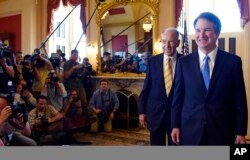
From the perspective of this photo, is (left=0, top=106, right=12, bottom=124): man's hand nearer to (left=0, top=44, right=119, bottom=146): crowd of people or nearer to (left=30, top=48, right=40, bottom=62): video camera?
(left=0, top=44, right=119, bottom=146): crowd of people

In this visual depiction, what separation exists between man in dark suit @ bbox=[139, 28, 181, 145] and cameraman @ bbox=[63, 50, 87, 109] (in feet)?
1.69

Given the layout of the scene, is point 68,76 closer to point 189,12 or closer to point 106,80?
point 106,80

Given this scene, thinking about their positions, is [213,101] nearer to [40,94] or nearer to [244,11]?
[244,11]

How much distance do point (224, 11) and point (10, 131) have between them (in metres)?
1.65

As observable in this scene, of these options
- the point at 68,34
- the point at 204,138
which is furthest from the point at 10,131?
the point at 204,138

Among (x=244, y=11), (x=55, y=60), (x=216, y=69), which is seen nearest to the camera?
(x=216, y=69)

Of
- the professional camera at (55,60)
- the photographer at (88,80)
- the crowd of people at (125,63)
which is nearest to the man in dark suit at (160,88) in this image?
the crowd of people at (125,63)

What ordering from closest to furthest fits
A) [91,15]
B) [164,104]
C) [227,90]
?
[227,90]
[164,104]
[91,15]

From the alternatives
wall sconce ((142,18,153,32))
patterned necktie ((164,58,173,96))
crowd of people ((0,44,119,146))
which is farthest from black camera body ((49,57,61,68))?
patterned necktie ((164,58,173,96))

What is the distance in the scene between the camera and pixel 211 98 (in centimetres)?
156

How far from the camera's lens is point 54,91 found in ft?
7.32

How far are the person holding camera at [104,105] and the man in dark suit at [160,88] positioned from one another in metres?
0.30
